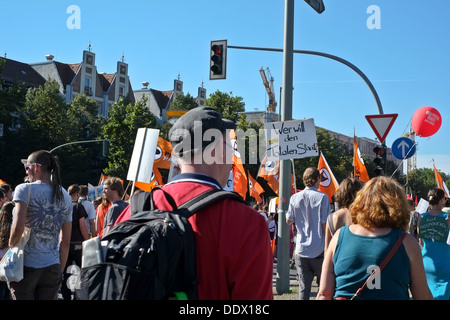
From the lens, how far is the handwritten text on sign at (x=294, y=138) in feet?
31.7

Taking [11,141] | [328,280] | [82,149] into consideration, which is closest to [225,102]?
[82,149]

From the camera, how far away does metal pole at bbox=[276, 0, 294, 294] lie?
10.2 meters

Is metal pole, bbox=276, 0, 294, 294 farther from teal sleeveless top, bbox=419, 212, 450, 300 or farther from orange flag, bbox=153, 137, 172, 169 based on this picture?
teal sleeveless top, bbox=419, 212, 450, 300

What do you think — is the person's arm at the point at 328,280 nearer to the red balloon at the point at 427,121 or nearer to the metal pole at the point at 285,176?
the metal pole at the point at 285,176

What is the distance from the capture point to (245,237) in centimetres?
207

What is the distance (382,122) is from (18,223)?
367 inches

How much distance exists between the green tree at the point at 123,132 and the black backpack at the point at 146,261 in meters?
48.3

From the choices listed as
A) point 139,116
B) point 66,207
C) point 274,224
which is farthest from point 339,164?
point 66,207

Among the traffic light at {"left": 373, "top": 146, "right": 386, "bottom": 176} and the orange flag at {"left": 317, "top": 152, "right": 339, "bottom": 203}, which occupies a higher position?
the traffic light at {"left": 373, "top": 146, "right": 386, "bottom": 176}

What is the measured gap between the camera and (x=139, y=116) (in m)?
51.8

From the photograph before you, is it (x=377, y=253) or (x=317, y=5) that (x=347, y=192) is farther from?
(x=317, y=5)

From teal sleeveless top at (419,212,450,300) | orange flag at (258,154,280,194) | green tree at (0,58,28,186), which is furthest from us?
green tree at (0,58,28,186)

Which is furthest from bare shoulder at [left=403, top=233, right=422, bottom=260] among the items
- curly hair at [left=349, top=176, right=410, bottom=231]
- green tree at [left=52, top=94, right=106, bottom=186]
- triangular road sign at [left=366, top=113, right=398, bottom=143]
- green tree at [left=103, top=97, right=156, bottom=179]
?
green tree at [left=103, top=97, right=156, bottom=179]
